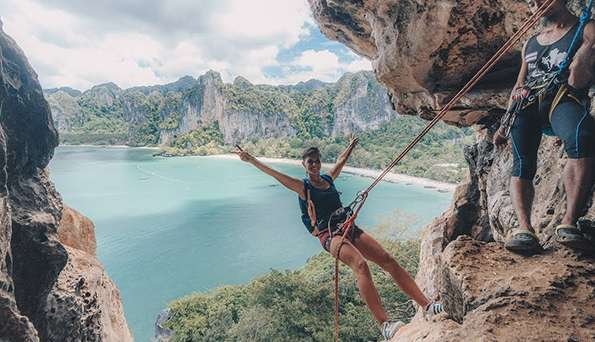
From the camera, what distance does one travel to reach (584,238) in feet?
5.86

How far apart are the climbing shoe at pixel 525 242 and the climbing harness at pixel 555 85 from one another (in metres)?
0.62

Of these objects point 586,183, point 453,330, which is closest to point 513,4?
point 586,183

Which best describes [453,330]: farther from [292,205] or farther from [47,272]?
[292,205]

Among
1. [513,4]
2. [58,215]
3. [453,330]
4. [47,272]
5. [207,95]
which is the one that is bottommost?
[47,272]

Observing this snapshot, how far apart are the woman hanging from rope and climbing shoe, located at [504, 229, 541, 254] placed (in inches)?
28.7

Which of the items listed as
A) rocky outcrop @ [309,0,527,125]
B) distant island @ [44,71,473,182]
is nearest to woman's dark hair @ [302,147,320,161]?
rocky outcrop @ [309,0,527,125]

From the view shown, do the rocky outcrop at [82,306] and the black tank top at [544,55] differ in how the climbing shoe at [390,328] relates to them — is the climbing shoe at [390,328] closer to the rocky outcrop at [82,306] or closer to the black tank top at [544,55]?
the black tank top at [544,55]

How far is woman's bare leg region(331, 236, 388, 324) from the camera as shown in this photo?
2648mm

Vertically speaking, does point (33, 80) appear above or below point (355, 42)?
below

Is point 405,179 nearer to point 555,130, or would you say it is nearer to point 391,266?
point 391,266

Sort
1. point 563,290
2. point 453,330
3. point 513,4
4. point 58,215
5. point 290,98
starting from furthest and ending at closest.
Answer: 1. point 290,98
2. point 58,215
3. point 513,4
4. point 453,330
5. point 563,290

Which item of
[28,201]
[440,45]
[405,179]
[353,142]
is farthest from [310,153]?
[405,179]

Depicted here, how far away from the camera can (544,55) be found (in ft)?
7.08

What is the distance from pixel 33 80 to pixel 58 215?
2.08 meters
